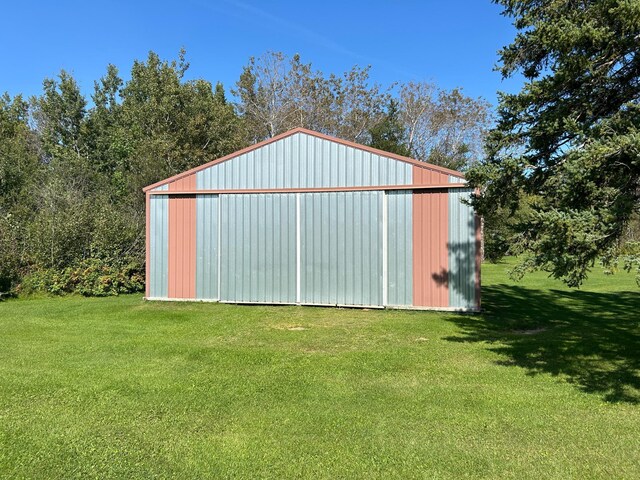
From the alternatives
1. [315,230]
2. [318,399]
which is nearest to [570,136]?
[318,399]

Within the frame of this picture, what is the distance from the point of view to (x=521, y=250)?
575 cm

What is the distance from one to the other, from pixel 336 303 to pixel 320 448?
7659 millimetres

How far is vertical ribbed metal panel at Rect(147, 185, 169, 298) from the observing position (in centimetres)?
1222

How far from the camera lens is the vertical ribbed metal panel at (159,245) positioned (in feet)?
40.1

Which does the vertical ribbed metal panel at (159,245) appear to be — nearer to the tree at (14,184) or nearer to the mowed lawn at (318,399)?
the mowed lawn at (318,399)

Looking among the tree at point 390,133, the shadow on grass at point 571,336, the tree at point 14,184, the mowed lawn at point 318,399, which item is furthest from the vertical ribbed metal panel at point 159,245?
the tree at point 390,133

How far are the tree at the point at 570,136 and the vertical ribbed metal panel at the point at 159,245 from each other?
8452 millimetres

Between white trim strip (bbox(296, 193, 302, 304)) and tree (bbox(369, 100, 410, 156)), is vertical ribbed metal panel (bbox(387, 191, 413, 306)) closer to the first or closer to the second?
white trim strip (bbox(296, 193, 302, 304))

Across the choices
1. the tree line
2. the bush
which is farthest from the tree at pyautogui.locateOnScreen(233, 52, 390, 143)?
the bush

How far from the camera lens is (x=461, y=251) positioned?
10.4 metres

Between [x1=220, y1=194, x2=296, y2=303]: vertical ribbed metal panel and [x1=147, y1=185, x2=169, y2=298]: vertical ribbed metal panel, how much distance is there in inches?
61.1

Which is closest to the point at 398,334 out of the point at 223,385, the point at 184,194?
the point at 223,385

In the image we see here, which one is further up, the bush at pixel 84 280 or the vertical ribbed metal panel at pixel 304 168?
the vertical ribbed metal panel at pixel 304 168

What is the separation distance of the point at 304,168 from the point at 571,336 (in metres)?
6.73
